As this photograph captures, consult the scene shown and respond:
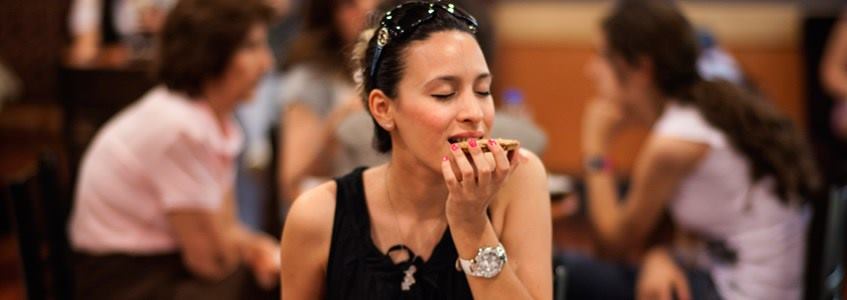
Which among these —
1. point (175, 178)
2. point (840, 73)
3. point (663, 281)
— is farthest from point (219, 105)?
point (840, 73)

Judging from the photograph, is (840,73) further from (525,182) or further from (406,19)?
(406,19)

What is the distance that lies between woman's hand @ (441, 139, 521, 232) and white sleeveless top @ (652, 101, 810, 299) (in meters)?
1.28

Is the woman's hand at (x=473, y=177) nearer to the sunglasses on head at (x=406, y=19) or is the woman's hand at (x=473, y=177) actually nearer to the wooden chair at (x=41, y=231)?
the sunglasses on head at (x=406, y=19)

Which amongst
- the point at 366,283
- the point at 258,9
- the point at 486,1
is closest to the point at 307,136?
the point at 258,9

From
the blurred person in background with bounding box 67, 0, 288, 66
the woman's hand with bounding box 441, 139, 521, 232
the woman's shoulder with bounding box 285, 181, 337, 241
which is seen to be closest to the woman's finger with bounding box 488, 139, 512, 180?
the woman's hand with bounding box 441, 139, 521, 232

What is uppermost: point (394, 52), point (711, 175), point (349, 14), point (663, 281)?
point (394, 52)

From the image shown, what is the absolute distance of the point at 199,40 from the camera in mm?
2799

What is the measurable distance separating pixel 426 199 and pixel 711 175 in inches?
47.5

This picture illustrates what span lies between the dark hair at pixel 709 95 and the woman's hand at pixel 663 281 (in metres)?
0.30

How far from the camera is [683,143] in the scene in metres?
2.64

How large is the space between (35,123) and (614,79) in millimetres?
4454

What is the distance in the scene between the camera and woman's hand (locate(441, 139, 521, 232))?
143 cm

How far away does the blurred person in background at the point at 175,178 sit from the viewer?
2.68 metres

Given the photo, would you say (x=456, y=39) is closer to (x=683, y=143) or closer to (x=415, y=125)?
(x=415, y=125)
